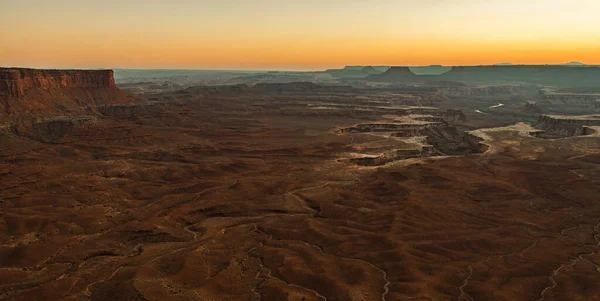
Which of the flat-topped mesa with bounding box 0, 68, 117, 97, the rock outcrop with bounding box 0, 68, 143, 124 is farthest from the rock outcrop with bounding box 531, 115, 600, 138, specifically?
the flat-topped mesa with bounding box 0, 68, 117, 97

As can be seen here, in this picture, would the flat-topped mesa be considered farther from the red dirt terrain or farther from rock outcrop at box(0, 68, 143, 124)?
the red dirt terrain

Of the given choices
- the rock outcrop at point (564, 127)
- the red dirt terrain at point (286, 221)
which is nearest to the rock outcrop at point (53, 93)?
the red dirt terrain at point (286, 221)

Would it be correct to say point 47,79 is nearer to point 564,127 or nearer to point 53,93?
point 53,93

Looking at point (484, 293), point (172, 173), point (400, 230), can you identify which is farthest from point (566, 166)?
point (172, 173)

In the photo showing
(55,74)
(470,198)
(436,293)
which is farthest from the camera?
(55,74)

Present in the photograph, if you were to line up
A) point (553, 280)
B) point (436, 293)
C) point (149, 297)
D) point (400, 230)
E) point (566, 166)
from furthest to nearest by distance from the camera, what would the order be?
point (566, 166)
point (400, 230)
point (553, 280)
point (436, 293)
point (149, 297)

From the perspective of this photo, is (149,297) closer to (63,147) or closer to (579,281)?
(579,281)

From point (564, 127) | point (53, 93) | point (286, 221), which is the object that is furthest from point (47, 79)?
point (564, 127)
